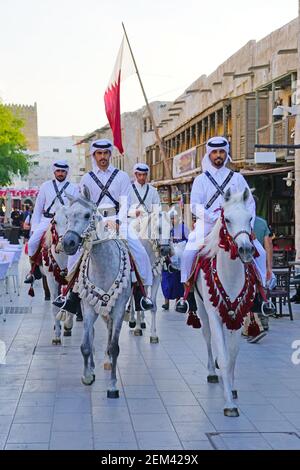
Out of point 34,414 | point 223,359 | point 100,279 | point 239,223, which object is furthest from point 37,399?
point 239,223

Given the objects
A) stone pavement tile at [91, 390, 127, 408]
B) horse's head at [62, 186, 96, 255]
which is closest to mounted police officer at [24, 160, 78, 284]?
horse's head at [62, 186, 96, 255]

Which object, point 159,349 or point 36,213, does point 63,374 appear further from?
point 36,213

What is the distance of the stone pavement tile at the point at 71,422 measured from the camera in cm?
632

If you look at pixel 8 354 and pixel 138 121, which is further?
pixel 138 121

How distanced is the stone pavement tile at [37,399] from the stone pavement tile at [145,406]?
760 millimetres

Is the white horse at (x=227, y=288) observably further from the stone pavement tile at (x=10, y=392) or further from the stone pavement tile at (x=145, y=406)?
the stone pavement tile at (x=10, y=392)

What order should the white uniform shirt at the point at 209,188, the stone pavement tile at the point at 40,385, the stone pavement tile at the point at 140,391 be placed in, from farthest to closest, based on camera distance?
1. the white uniform shirt at the point at 209,188
2. the stone pavement tile at the point at 40,385
3. the stone pavement tile at the point at 140,391

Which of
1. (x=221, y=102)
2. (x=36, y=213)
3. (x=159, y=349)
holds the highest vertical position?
(x=221, y=102)

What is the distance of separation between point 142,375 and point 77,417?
1.88 meters

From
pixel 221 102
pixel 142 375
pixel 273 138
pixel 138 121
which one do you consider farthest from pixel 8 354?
pixel 138 121

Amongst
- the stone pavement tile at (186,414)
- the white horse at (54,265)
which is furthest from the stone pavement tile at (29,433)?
the white horse at (54,265)

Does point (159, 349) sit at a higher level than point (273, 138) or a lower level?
lower

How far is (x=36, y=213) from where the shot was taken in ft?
36.2

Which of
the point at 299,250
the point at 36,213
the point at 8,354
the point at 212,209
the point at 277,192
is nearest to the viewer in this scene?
the point at 212,209
